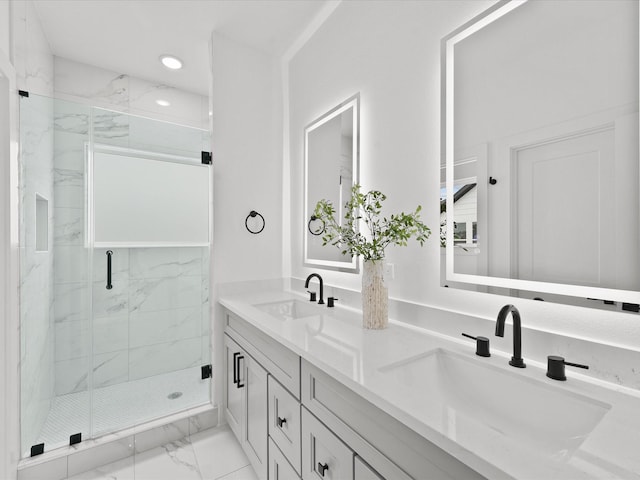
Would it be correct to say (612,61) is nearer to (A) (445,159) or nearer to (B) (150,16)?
(A) (445,159)

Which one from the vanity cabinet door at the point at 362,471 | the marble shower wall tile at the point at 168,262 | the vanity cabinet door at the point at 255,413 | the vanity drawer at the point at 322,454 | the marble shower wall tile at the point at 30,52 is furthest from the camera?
the marble shower wall tile at the point at 168,262

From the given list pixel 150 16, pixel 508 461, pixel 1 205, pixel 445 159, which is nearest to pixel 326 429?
pixel 508 461

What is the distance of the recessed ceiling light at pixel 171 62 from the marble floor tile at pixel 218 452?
2669 millimetres

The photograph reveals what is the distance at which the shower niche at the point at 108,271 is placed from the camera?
5.61ft

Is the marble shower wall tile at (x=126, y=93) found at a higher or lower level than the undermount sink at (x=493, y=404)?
higher

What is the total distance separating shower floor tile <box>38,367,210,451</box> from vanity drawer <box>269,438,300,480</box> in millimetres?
918

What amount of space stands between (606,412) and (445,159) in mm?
889

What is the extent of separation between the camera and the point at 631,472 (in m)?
0.48

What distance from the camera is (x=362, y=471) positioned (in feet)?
2.58

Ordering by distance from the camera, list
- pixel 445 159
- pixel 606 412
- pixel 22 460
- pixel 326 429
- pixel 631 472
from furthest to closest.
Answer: pixel 22 460 < pixel 445 159 < pixel 326 429 < pixel 606 412 < pixel 631 472

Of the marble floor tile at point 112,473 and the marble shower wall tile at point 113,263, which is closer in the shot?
the marble floor tile at point 112,473

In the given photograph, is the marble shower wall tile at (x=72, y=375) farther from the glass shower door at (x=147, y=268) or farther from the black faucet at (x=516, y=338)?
the black faucet at (x=516, y=338)

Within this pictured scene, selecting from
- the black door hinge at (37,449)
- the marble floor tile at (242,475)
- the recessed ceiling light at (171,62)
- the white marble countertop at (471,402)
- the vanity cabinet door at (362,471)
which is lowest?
the marble floor tile at (242,475)

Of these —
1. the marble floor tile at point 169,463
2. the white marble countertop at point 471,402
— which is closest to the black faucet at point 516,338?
the white marble countertop at point 471,402
